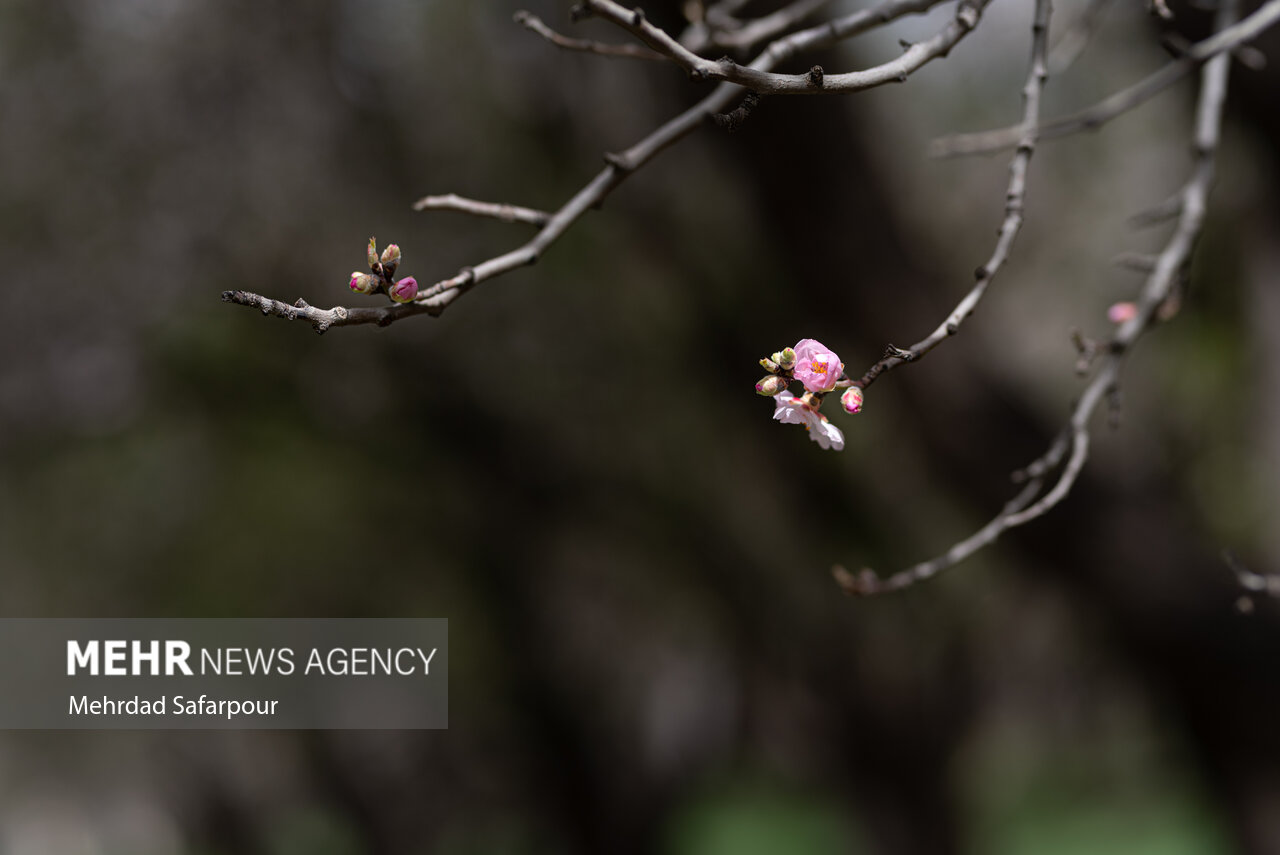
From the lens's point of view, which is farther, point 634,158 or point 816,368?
point 634,158

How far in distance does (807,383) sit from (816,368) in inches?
0.7

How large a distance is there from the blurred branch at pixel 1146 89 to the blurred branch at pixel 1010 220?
4.8 inches

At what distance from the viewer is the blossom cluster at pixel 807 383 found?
0.92 m

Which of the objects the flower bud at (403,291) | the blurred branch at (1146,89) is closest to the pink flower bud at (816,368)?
the flower bud at (403,291)

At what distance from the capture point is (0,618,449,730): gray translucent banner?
144 inches

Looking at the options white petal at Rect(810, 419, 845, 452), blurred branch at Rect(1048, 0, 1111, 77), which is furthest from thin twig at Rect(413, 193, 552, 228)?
blurred branch at Rect(1048, 0, 1111, 77)

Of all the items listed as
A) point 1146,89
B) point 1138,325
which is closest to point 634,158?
point 1138,325

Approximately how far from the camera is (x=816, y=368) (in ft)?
3.10

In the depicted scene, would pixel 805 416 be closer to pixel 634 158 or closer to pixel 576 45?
pixel 634 158

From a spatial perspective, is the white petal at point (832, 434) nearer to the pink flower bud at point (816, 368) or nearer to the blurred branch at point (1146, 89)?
the pink flower bud at point (816, 368)

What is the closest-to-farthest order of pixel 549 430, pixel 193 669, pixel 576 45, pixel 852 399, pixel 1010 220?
1. pixel 852 399
2. pixel 1010 220
3. pixel 576 45
4. pixel 193 669
5. pixel 549 430

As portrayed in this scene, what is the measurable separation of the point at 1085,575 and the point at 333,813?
3860mm

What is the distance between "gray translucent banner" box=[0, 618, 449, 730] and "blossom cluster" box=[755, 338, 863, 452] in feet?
11.5

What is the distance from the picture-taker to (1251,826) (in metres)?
2.60
